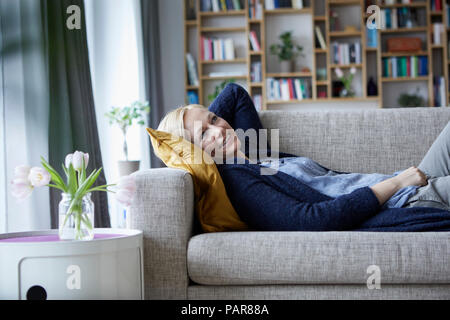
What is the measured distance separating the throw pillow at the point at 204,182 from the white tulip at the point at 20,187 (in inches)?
17.7

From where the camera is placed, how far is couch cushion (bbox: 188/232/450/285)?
1363mm

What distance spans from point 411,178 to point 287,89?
3.86 metres

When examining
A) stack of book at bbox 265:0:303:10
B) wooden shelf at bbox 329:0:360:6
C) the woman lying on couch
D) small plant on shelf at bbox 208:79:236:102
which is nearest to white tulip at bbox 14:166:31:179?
the woman lying on couch

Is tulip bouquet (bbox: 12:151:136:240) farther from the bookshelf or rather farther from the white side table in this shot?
the bookshelf

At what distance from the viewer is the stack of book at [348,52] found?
5.38 metres

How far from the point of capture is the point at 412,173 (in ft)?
5.32

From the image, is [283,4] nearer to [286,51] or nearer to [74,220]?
[286,51]

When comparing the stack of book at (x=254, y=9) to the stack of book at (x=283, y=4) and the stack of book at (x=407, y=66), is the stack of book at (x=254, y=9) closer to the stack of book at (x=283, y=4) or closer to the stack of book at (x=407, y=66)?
the stack of book at (x=283, y=4)

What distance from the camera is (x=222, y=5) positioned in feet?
17.7

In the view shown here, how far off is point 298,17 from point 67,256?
15.7ft

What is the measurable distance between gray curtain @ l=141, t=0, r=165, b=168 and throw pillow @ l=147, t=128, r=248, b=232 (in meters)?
2.75

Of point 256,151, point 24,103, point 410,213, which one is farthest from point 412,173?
point 24,103

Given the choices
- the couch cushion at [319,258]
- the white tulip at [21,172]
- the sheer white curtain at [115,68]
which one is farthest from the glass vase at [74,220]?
the sheer white curtain at [115,68]
